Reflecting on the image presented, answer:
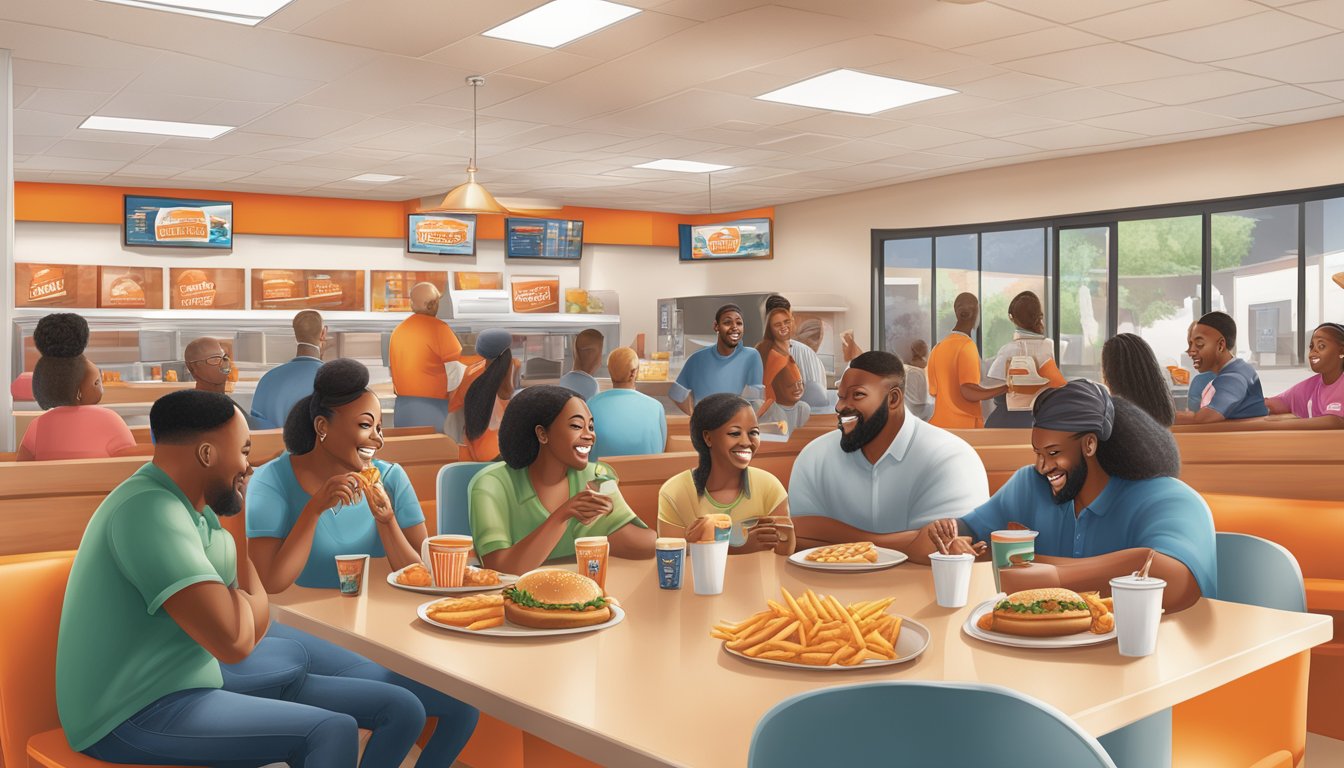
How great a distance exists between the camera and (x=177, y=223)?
31.8 ft

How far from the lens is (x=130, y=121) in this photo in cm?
694

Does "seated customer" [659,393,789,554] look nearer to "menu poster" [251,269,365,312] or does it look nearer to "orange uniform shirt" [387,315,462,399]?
"orange uniform shirt" [387,315,462,399]

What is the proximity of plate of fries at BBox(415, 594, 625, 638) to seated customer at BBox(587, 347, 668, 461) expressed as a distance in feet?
7.38

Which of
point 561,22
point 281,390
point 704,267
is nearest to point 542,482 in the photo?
point 281,390

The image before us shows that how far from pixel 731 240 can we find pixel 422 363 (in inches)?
230

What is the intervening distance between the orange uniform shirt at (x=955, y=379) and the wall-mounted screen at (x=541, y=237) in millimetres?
6422

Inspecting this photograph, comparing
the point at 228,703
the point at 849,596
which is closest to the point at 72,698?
the point at 228,703

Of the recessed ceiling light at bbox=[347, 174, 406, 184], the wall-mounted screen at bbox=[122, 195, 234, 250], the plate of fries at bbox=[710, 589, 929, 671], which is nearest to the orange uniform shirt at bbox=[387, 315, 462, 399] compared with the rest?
the recessed ceiling light at bbox=[347, 174, 406, 184]

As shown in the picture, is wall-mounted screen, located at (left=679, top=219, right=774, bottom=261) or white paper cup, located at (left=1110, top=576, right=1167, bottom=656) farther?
wall-mounted screen, located at (left=679, top=219, right=774, bottom=261)

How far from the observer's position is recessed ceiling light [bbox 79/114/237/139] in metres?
6.91

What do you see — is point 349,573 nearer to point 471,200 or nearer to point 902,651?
point 902,651

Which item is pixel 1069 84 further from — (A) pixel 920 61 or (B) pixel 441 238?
(B) pixel 441 238

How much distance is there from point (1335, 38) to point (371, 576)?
16.5 feet

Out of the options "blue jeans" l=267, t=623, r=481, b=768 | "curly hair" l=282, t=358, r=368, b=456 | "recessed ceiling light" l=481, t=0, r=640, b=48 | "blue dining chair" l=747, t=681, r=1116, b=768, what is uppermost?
"recessed ceiling light" l=481, t=0, r=640, b=48
